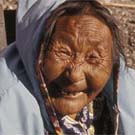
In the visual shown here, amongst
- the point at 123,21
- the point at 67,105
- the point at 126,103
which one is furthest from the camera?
the point at 123,21

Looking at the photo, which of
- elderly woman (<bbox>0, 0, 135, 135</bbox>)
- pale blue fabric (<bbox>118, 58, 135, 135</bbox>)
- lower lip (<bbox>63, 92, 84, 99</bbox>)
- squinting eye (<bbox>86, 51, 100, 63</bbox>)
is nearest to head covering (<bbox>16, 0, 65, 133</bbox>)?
elderly woman (<bbox>0, 0, 135, 135</bbox>)

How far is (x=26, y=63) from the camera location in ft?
8.02

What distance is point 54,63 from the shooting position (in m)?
2.40

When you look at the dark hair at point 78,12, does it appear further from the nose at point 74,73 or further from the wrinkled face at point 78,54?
the nose at point 74,73

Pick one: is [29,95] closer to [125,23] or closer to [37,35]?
[37,35]

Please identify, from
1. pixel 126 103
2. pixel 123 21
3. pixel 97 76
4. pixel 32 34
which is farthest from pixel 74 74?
pixel 123 21

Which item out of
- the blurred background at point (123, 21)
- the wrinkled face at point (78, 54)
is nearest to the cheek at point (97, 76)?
the wrinkled face at point (78, 54)

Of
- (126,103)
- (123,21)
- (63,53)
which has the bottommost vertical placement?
(123,21)

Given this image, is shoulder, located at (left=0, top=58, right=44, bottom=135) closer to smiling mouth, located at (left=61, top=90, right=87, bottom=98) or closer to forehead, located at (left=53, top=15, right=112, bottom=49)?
smiling mouth, located at (left=61, top=90, right=87, bottom=98)

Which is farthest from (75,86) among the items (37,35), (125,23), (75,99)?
(125,23)

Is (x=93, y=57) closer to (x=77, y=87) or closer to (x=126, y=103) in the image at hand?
(x=77, y=87)

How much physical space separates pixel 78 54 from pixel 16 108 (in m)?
0.33

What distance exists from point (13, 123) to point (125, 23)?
5.73 ft

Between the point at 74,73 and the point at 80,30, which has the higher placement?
the point at 80,30
